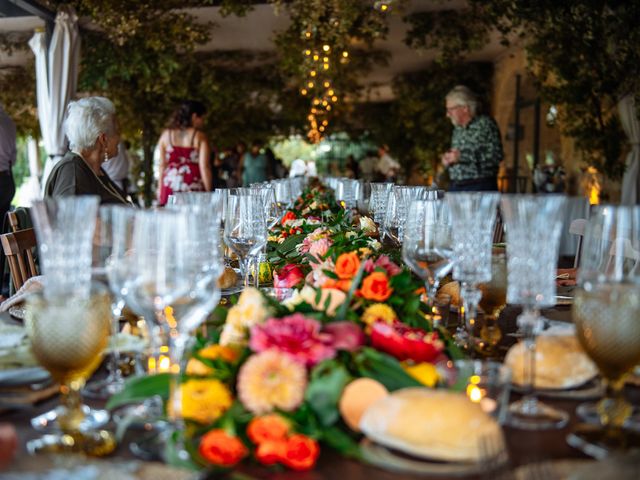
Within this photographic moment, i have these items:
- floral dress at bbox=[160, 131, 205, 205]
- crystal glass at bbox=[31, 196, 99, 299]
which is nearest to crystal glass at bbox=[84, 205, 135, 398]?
crystal glass at bbox=[31, 196, 99, 299]

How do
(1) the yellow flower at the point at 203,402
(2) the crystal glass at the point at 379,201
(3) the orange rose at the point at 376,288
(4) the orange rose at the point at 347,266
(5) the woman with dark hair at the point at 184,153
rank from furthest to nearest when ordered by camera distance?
(5) the woman with dark hair at the point at 184,153 → (2) the crystal glass at the point at 379,201 → (4) the orange rose at the point at 347,266 → (3) the orange rose at the point at 376,288 → (1) the yellow flower at the point at 203,402

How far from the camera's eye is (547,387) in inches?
47.4

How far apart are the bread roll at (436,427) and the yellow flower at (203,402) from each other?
7.4 inches

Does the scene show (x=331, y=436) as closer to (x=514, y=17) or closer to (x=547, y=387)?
(x=547, y=387)

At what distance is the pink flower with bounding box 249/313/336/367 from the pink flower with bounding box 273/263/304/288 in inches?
27.9

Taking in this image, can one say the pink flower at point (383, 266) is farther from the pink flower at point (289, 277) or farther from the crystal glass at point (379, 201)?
the crystal glass at point (379, 201)

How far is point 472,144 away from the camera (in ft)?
18.6

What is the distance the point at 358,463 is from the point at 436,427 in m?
0.10

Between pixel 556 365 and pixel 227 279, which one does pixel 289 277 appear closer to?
pixel 227 279

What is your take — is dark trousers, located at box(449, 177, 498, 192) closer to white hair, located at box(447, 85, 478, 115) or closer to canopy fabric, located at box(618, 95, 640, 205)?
white hair, located at box(447, 85, 478, 115)

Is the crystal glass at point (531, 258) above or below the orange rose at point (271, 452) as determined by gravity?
above

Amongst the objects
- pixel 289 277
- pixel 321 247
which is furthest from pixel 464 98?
pixel 289 277

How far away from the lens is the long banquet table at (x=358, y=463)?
0.89m

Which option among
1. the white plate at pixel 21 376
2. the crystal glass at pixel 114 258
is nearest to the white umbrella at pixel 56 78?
the crystal glass at pixel 114 258
